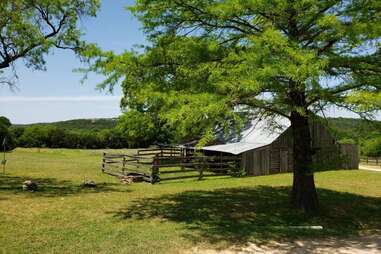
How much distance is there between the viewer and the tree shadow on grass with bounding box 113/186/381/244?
450 inches

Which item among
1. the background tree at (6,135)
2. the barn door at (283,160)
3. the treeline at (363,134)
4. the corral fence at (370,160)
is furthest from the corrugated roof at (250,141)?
the background tree at (6,135)

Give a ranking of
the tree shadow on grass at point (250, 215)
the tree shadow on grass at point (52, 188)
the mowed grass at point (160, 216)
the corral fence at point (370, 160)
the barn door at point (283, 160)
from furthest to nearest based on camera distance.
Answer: the corral fence at point (370, 160), the barn door at point (283, 160), the tree shadow on grass at point (52, 188), the tree shadow on grass at point (250, 215), the mowed grass at point (160, 216)

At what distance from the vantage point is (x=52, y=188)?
19.8 m

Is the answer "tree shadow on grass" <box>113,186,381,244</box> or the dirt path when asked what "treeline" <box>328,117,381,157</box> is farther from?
the dirt path

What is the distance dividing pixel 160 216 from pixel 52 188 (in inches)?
331

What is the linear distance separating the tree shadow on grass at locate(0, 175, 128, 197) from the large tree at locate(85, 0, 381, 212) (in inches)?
249

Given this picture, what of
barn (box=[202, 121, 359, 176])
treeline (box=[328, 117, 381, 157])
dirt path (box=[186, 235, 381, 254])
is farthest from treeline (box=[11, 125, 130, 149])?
dirt path (box=[186, 235, 381, 254])

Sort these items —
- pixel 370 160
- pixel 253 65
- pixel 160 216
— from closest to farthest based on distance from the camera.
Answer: pixel 253 65, pixel 160 216, pixel 370 160

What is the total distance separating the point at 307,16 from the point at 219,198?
8725mm

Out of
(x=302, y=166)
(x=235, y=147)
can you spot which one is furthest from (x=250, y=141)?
(x=302, y=166)

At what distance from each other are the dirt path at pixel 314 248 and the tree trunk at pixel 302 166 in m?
3.08

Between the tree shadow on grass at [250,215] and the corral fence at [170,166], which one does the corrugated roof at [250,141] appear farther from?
the tree shadow on grass at [250,215]

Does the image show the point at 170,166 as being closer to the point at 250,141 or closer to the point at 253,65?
the point at 250,141

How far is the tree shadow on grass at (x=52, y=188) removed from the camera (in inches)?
712
